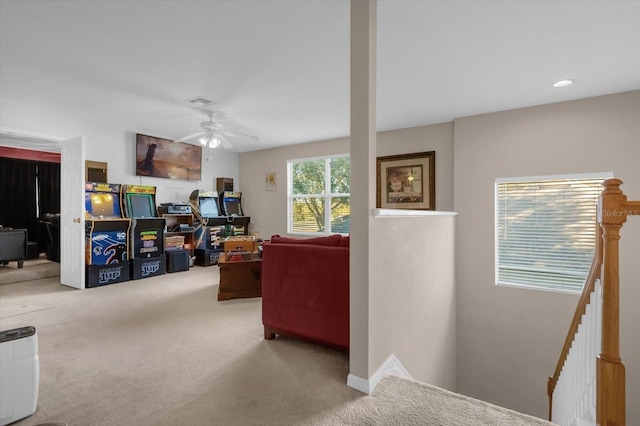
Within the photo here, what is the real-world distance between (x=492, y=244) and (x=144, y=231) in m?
5.09

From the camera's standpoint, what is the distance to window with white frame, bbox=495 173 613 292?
3.74 meters

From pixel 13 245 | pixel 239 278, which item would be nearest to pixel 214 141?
pixel 239 278

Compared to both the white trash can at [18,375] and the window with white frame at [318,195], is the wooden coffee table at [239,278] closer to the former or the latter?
the white trash can at [18,375]

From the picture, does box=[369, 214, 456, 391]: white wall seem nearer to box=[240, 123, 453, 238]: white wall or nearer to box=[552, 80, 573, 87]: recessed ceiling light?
box=[240, 123, 453, 238]: white wall

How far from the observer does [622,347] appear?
3346 millimetres

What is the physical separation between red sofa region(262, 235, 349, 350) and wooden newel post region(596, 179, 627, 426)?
1373 millimetres

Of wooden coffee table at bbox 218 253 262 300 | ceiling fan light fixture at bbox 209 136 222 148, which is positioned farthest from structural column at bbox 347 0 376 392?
ceiling fan light fixture at bbox 209 136 222 148

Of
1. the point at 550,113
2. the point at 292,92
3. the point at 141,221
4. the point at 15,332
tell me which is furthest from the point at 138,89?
the point at 550,113

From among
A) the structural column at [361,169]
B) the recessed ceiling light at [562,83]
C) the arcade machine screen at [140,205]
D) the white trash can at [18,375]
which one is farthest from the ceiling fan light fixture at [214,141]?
the recessed ceiling light at [562,83]

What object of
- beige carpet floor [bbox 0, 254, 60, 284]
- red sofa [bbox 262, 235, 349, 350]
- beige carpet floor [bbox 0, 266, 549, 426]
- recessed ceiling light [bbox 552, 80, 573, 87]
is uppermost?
recessed ceiling light [bbox 552, 80, 573, 87]

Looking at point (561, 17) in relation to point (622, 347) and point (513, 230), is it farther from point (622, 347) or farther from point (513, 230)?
point (622, 347)

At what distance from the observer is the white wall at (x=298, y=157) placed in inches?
185

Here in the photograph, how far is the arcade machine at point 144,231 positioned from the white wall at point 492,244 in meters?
4.60

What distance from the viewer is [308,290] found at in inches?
95.9
